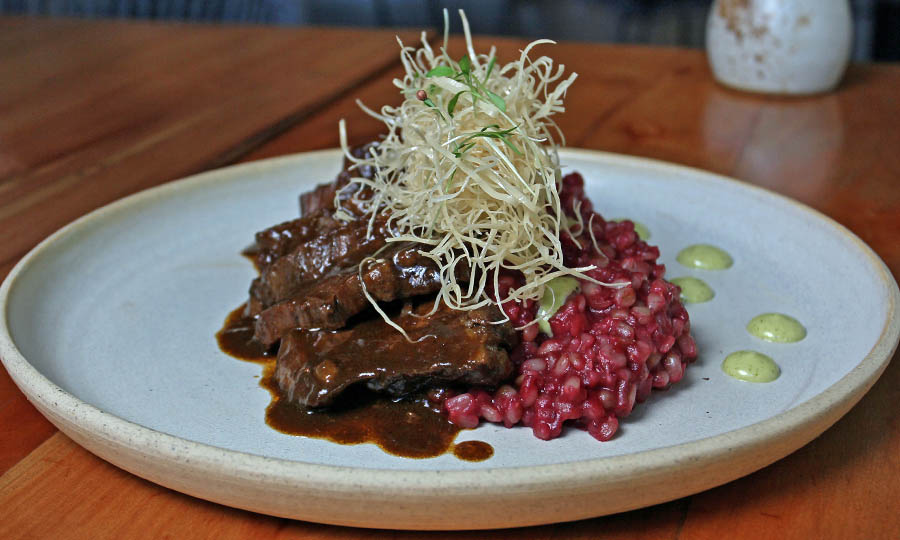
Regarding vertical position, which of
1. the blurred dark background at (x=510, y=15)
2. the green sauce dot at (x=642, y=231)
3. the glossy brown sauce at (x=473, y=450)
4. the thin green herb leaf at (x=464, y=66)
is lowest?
the blurred dark background at (x=510, y=15)

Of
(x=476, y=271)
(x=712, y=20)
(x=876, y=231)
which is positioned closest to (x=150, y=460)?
(x=476, y=271)

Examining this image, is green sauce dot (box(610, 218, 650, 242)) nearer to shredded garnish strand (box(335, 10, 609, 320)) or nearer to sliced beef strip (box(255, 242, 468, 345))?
shredded garnish strand (box(335, 10, 609, 320))

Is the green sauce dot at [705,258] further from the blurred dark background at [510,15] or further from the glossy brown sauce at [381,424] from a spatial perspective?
the blurred dark background at [510,15]

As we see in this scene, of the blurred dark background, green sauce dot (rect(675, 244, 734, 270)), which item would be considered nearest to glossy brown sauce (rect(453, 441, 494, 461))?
green sauce dot (rect(675, 244, 734, 270))

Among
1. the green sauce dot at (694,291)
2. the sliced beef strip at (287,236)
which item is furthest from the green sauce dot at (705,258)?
the sliced beef strip at (287,236)

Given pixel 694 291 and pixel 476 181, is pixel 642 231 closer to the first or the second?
pixel 694 291

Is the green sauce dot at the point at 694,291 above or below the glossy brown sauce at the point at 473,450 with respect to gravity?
above

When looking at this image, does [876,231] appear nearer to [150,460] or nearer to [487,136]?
[487,136]
